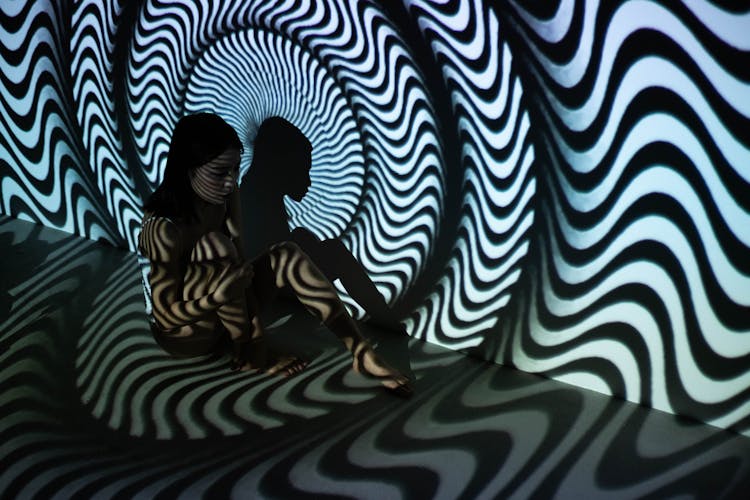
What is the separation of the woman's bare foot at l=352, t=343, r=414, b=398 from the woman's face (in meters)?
0.64

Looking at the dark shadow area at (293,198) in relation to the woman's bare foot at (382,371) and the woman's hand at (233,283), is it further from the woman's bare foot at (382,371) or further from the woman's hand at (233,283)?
the woman's hand at (233,283)

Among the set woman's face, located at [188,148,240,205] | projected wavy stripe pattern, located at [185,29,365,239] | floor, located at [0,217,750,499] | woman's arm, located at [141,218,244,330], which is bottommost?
floor, located at [0,217,750,499]

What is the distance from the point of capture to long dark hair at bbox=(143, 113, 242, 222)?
1940 mm

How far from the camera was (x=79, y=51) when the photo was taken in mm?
2797

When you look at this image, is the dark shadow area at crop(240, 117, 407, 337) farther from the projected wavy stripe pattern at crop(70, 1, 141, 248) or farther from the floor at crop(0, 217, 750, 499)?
the projected wavy stripe pattern at crop(70, 1, 141, 248)

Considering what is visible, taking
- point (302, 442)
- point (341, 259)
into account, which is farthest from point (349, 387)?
point (341, 259)

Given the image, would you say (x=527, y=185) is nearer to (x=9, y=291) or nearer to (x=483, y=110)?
(x=483, y=110)

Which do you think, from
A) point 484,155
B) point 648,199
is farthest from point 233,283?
point 648,199

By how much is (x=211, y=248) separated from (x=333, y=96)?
65 centimetres

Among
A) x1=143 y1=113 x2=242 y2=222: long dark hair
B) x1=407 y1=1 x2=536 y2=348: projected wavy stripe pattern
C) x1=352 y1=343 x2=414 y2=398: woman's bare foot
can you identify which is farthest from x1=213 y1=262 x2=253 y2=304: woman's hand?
x1=407 y1=1 x2=536 y2=348: projected wavy stripe pattern

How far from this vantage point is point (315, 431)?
1934 mm

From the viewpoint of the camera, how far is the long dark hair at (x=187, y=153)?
6.37 feet

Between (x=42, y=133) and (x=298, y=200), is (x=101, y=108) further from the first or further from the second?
(x=298, y=200)

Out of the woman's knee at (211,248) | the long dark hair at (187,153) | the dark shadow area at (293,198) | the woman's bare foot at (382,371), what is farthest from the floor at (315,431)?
the long dark hair at (187,153)
